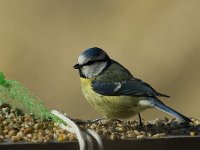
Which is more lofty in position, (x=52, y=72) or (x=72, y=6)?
(x=72, y=6)

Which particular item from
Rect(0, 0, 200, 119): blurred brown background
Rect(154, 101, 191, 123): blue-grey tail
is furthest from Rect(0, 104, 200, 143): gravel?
Rect(0, 0, 200, 119): blurred brown background

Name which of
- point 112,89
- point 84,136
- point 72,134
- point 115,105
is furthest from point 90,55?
point 84,136

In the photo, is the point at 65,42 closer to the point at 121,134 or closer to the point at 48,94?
the point at 48,94

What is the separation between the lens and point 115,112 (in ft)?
18.2

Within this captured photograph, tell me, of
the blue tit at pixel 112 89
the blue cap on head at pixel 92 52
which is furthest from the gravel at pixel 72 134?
the blue cap on head at pixel 92 52

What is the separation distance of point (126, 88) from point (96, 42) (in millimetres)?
9580

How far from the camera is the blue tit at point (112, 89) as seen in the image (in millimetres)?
5477

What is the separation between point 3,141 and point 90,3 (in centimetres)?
1257

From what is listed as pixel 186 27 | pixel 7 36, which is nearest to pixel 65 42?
pixel 7 36

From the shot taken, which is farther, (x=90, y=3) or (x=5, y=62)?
(x=90, y=3)

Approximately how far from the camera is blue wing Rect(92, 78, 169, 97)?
5504 mm

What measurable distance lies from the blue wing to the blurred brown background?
22.0 feet

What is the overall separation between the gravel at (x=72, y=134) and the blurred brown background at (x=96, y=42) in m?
7.39

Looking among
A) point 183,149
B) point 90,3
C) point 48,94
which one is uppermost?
point 90,3
